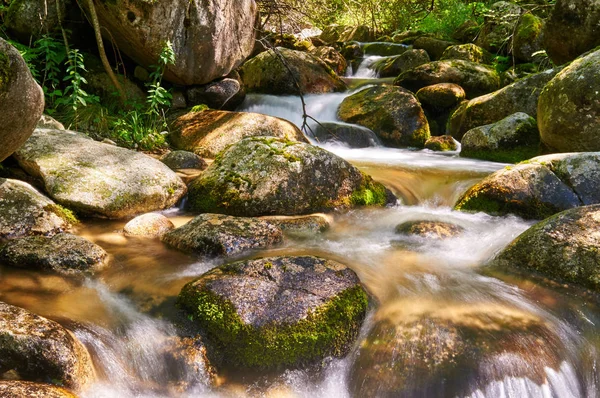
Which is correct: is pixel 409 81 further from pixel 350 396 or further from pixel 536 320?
pixel 350 396

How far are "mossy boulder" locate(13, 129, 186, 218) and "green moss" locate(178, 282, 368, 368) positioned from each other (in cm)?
224

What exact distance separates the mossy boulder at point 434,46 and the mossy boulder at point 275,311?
43.9 feet

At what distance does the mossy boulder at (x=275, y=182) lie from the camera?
15.8ft

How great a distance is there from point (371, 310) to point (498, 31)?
13564 millimetres

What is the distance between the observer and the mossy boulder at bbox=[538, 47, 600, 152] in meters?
6.04

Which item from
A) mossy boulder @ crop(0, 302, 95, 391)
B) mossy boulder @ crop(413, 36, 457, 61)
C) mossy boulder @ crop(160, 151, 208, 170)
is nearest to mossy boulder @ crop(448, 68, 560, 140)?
mossy boulder @ crop(160, 151, 208, 170)

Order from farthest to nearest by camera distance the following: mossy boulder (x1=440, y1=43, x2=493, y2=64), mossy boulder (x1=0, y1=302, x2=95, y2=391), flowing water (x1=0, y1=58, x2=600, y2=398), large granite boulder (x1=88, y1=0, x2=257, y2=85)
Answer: mossy boulder (x1=440, y1=43, x2=493, y2=64), large granite boulder (x1=88, y1=0, x2=257, y2=85), flowing water (x1=0, y1=58, x2=600, y2=398), mossy boulder (x1=0, y1=302, x2=95, y2=391)

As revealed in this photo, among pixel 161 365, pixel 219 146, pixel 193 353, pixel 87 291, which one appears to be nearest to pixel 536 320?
pixel 193 353

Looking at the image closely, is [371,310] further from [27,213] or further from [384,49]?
[384,49]

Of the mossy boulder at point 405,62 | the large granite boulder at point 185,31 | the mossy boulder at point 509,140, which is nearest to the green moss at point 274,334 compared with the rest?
the mossy boulder at point 509,140

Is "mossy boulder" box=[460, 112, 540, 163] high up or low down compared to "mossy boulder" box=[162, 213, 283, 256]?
up

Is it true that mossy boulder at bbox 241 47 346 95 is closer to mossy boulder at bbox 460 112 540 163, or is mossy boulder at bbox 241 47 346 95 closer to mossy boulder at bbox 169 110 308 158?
mossy boulder at bbox 169 110 308 158

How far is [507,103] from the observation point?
8711 millimetres

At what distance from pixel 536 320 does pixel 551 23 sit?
7764 mm
